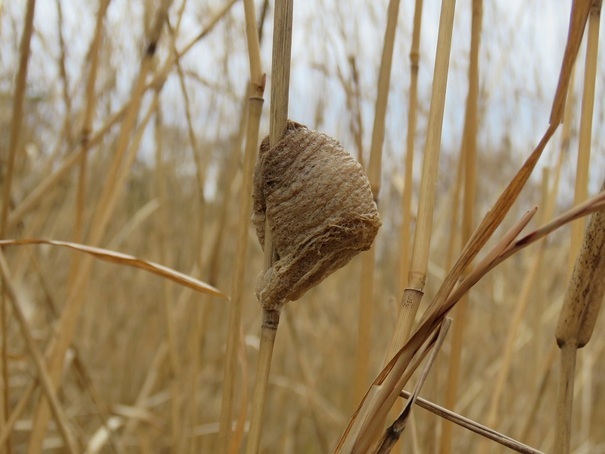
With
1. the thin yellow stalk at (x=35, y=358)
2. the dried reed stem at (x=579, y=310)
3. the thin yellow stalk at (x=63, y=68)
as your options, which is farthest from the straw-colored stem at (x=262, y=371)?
the thin yellow stalk at (x=63, y=68)

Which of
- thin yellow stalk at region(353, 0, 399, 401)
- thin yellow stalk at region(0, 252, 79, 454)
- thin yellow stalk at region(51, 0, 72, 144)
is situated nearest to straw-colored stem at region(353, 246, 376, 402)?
thin yellow stalk at region(353, 0, 399, 401)

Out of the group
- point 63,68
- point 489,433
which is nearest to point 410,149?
point 489,433

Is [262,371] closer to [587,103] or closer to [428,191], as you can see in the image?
[428,191]

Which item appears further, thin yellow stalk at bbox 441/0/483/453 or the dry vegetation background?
the dry vegetation background

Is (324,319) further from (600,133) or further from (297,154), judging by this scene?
(297,154)

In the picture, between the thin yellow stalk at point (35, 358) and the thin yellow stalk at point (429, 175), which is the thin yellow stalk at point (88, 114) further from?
the thin yellow stalk at point (429, 175)

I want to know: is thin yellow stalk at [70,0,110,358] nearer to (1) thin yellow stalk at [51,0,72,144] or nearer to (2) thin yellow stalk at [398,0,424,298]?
(1) thin yellow stalk at [51,0,72,144]

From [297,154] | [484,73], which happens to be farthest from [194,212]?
[297,154]
